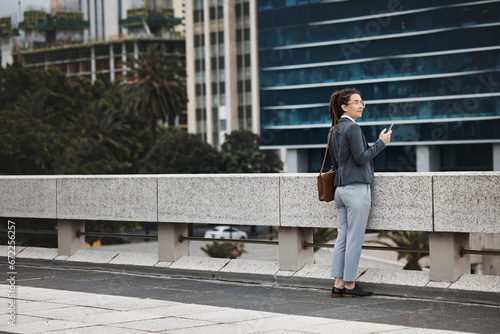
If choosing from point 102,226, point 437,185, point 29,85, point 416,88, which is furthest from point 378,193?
point 416,88

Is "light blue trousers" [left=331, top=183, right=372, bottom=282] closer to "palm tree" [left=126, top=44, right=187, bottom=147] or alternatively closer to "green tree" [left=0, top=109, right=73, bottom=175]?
"green tree" [left=0, top=109, right=73, bottom=175]

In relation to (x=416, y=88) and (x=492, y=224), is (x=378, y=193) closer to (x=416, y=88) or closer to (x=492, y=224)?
(x=492, y=224)

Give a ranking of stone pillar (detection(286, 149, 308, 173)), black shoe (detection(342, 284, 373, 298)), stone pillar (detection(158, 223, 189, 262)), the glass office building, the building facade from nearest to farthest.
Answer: black shoe (detection(342, 284, 373, 298)) < stone pillar (detection(158, 223, 189, 262)) < the glass office building < stone pillar (detection(286, 149, 308, 173)) < the building facade

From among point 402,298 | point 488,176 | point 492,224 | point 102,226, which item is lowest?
point 102,226

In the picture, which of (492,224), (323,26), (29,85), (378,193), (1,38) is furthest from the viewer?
(1,38)

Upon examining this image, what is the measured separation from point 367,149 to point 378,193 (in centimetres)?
55

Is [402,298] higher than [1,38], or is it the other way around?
[1,38]

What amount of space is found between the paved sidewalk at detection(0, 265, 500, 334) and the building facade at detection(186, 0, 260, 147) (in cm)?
10010

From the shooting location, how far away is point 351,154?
21.6 ft

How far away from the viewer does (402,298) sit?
662 centimetres

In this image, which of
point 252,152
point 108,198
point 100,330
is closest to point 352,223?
point 100,330

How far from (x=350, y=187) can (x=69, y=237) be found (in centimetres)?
417

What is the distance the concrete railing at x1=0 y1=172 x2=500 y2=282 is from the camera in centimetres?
650

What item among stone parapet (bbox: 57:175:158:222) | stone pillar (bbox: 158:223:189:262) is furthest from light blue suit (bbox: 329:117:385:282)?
stone parapet (bbox: 57:175:158:222)
